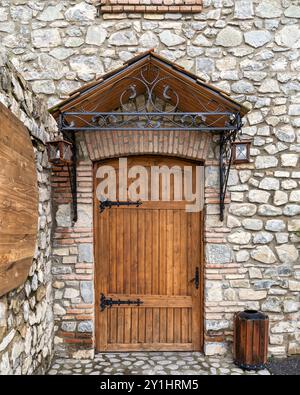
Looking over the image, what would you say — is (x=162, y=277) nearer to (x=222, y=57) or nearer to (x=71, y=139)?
(x=71, y=139)

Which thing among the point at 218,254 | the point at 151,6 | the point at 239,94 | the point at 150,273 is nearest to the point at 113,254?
the point at 150,273

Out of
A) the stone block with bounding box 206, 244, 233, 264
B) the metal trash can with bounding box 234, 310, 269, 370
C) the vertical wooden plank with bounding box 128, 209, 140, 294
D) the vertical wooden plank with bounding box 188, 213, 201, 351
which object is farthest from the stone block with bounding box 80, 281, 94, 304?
the metal trash can with bounding box 234, 310, 269, 370

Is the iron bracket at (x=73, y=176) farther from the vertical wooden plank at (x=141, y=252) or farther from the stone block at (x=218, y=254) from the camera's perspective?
the stone block at (x=218, y=254)

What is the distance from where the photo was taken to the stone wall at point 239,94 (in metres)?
3.69

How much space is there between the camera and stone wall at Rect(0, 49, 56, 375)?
2.35 meters

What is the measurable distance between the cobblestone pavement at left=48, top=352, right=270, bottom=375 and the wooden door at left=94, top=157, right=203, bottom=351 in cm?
13

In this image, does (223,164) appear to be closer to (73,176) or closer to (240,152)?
(240,152)

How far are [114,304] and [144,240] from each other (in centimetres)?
86

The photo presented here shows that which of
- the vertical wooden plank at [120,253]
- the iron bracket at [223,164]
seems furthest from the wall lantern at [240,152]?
the vertical wooden plank at [120,253]

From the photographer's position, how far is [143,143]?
364 centimetres

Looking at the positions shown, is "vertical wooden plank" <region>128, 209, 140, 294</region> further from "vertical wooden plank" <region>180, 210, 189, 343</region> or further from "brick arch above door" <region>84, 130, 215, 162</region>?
"brick arch above door" <region>84, 130, 215, 162</region>

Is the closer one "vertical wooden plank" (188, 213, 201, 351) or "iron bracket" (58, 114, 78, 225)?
"iron bracket" (58, 114, 78, 225)

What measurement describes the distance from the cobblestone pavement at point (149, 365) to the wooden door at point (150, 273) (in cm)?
13

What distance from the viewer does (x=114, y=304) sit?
12.5 ft
